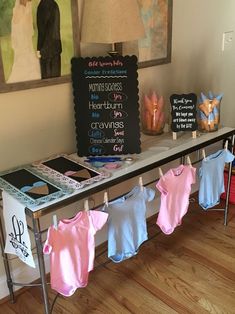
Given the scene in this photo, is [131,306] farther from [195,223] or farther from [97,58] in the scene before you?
[97,58]

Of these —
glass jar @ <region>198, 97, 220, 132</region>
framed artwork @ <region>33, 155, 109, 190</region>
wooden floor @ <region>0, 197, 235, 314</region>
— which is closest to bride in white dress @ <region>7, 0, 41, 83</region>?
framed artwork @ <region>33, 155, 109, 190</region>

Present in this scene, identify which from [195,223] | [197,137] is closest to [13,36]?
[197,137]

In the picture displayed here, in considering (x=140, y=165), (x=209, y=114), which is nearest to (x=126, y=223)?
(x=140, y=165)

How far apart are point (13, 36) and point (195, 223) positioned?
1734 millimetres

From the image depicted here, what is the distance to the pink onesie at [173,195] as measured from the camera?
188cm

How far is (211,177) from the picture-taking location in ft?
7.00

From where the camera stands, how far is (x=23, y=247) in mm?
1505

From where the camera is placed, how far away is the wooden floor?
71.9 inches

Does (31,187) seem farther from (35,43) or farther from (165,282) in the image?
(165,282)

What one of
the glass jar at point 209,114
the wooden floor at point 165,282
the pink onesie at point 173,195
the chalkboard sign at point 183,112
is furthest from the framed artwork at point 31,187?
the glass jar at point 209,114

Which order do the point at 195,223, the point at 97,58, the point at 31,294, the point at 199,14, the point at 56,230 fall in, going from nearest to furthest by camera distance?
the point at 56,230 < the point at 97,58 < the point at 31,294 < the point at 199,14 < the point at 195,223

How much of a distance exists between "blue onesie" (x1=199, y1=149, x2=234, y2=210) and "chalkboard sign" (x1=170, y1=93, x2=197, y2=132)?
Answer: 0.76 ft

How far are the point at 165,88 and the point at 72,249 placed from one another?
128 cm

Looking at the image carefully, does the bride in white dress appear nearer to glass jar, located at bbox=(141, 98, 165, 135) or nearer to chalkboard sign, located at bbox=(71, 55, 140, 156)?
chalkboard sign, located at bbox=(71, 55, 140, 156)
